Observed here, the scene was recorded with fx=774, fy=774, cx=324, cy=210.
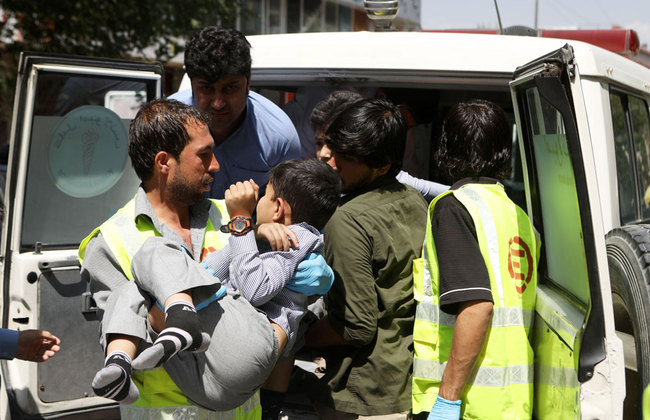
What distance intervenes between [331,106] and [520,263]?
1667 mm

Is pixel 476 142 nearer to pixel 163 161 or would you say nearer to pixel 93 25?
pixel 163 161

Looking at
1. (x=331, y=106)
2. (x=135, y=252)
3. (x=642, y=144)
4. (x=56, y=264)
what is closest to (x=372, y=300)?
(x=135, y=252)

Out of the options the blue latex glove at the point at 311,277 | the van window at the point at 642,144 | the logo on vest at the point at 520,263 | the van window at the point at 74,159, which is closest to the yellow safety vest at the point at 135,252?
the blue latex glove at the point at 311,277

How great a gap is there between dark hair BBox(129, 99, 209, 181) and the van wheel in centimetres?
152

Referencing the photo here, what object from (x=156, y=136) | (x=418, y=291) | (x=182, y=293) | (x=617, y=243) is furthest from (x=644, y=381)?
(x=156, y=136)

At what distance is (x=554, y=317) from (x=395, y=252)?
67 cm

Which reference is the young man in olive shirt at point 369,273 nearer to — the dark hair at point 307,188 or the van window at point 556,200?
the dark hair at point 307,188

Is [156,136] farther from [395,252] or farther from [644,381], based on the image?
[644,381]

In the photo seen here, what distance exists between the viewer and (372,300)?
2.70m

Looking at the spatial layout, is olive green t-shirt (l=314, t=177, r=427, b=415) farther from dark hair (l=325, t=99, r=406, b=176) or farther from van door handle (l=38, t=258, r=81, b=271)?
van door handle (l=38, t=258, r=81, b=271)

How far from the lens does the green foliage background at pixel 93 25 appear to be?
12.4 m

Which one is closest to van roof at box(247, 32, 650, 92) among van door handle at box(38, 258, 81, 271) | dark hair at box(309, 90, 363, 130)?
dark hair at box(309, 90, 363, 130)

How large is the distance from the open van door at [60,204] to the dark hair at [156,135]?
140cm

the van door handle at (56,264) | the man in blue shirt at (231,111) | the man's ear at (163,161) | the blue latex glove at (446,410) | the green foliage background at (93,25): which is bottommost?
the blue latex glove at (446,410)
